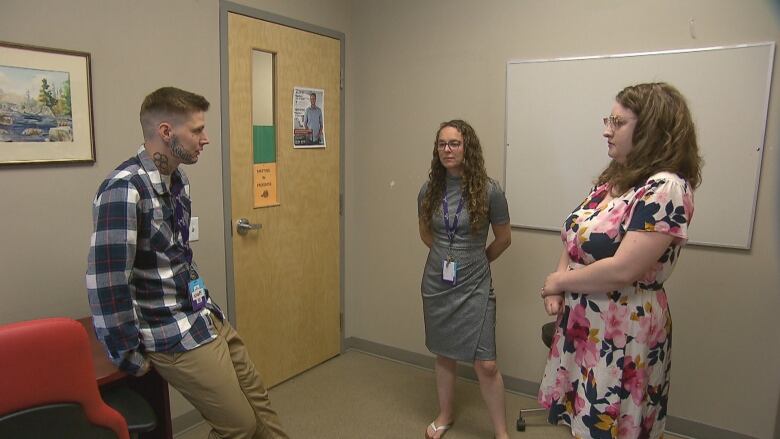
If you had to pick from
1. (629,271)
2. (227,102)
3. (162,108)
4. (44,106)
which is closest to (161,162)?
(162,108)

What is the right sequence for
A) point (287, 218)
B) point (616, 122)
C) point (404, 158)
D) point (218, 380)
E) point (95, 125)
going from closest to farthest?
point (616, 122)
point (218, 380)
point (95, 125)
point (287, 218)
point (404, 158)

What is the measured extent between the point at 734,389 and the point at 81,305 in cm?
293

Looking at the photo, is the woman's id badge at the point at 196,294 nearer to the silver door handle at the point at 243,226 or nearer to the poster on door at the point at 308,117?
the silver door handle at the point at 243,226

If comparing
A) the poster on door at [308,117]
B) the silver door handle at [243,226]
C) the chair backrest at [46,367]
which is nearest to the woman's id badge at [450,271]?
the silver door handle at [243,226]

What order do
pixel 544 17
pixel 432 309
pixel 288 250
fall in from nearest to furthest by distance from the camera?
pixel 432 309 → pixel 544 17 → pixel 288 250

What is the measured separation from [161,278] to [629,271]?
143 cm

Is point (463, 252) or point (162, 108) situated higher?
point (162, 108)

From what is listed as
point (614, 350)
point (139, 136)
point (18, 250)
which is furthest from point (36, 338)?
point (614, 350)

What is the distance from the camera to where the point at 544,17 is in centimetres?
272

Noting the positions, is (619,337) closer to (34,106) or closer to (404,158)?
(404,158)

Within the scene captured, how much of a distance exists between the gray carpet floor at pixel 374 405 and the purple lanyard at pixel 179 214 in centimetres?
122

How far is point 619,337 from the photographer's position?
1.51 metres

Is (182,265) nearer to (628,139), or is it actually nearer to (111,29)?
(111,29)

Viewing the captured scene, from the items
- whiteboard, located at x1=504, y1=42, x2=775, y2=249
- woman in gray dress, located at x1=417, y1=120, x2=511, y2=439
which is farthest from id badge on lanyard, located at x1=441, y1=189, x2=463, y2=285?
whiteboard, located at x1=504, y1=42, x2=775, y2=249
